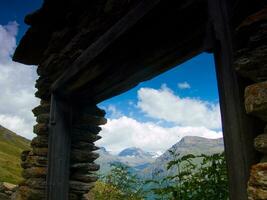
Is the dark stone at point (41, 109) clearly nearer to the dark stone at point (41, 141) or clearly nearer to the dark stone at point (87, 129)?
the dark stone at point (41, 141)

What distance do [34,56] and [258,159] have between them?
4275 mm

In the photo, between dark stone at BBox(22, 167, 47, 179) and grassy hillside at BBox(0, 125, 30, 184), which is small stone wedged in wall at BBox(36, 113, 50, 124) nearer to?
dark stone at BBox(22, 167, 47, 179)

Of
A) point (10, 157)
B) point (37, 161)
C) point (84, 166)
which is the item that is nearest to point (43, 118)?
point (37, 161)

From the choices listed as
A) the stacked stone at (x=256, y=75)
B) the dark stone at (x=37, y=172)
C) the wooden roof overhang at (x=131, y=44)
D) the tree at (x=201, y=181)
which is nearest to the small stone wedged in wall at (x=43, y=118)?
the wooden roof overhang at (x=131, y=44)

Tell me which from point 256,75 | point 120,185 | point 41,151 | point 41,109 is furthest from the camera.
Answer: point 120,185

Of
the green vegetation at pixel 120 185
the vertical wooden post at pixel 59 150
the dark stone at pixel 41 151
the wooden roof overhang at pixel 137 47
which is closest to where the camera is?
the wooden roof overhang at pixel 137 47

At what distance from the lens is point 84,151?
15.1ft

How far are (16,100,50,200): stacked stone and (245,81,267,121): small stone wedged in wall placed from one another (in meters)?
3.25

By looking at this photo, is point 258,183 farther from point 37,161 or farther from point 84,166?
point 37,161

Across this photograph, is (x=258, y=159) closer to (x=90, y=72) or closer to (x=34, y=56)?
(x=90, y=72)

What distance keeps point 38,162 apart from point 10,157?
214 ft

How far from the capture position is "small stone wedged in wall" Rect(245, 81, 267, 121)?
1758mm

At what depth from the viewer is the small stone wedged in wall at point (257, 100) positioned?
69.2 inches

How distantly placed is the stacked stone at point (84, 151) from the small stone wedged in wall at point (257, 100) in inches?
119
